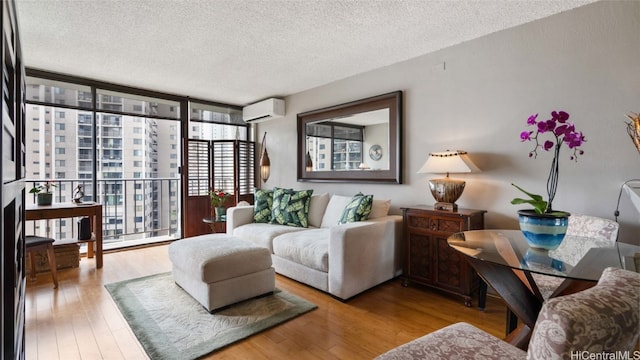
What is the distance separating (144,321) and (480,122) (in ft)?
10.5

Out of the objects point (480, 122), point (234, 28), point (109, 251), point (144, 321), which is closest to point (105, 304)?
point (144, 321)

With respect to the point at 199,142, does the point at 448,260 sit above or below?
below

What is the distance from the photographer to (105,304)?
2.56 meters

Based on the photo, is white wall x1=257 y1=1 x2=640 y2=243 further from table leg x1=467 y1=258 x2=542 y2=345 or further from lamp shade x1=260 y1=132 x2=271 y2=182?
lamp shade x1=260 y1=132 x2=271 y2=182

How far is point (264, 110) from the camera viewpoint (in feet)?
16.2

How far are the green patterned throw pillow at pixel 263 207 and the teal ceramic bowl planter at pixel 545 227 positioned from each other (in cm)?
292

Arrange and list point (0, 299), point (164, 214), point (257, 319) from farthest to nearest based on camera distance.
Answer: point (164, 214)
point (257, 319)
point (0, 299)

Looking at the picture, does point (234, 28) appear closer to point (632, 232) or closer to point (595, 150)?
point (595, 150)

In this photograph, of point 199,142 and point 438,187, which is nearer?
point 438,187

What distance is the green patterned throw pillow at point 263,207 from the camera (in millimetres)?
3947

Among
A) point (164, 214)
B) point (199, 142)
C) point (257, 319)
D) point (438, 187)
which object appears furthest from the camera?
point (164, 214)

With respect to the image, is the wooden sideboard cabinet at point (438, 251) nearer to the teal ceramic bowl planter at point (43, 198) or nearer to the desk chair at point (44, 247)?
the desk chair at point (44, 247)

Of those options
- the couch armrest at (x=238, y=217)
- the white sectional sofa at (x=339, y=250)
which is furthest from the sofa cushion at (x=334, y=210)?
the couch armrest at (x=238, y=217)

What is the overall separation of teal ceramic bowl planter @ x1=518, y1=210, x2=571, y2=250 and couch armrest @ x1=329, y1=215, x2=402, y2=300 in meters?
1.30
